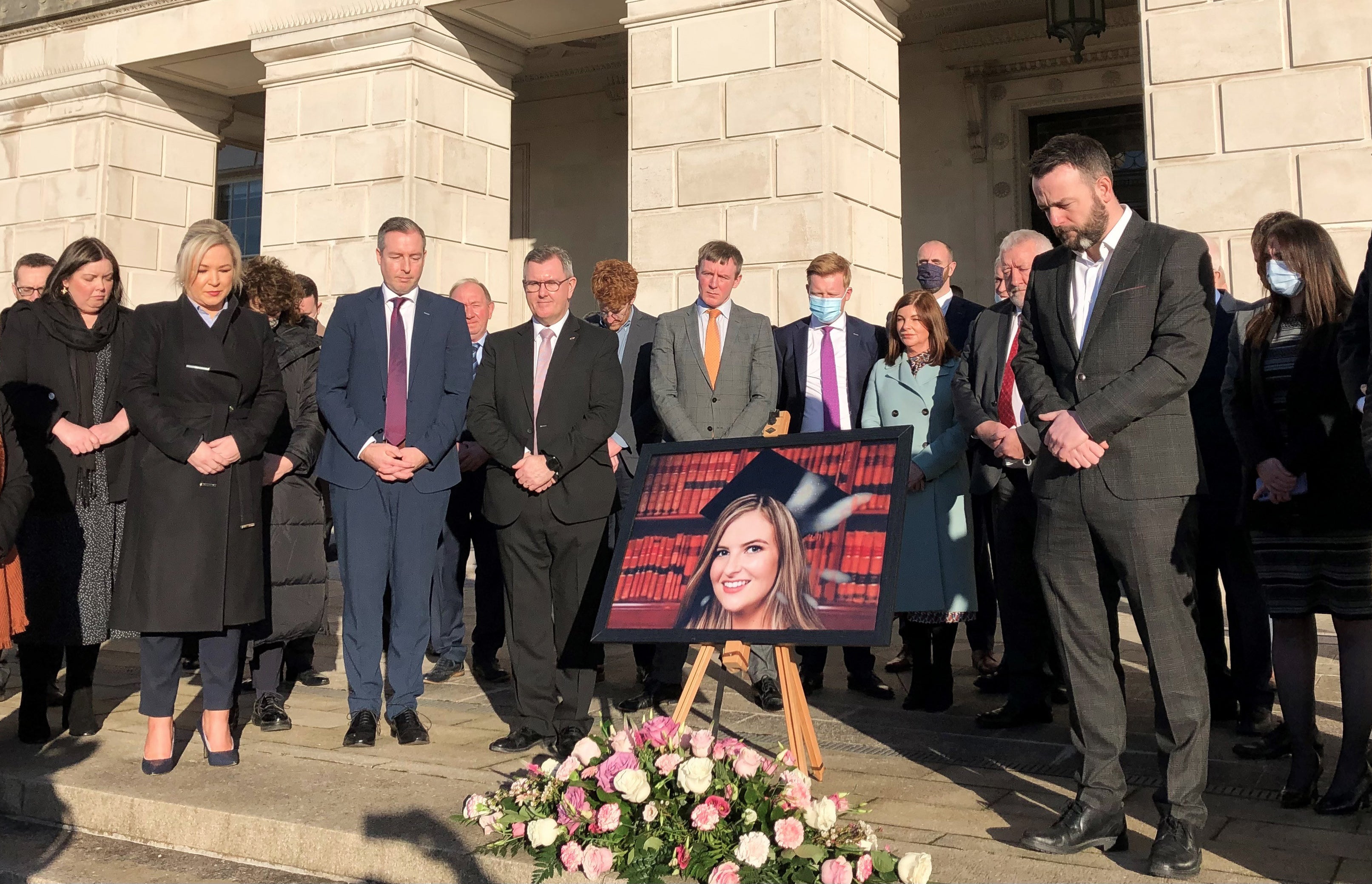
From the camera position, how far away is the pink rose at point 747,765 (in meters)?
3.47

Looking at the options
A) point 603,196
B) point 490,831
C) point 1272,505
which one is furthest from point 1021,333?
point 603,196

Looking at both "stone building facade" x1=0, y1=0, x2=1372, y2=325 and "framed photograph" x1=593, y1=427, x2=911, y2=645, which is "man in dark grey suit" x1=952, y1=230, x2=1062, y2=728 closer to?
"framed photograph" x1=593, y1=427, x2=911, y2=645

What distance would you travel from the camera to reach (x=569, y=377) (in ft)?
17.7

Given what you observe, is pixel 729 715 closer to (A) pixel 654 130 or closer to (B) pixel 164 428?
(B) pixel 164 428

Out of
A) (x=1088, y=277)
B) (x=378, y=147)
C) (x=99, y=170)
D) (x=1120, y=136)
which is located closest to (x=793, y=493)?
(x=1088, y=277)

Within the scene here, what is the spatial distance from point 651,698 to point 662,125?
521 cm

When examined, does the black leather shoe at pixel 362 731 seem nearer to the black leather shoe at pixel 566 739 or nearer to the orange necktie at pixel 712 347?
the black leather shoe at pixel 566 739

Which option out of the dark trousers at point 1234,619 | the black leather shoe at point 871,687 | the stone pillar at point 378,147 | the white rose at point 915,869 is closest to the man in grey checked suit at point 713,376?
the black leather shoe at point 871,687

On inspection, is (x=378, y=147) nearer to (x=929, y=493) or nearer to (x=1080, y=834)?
(x=929, y=493)

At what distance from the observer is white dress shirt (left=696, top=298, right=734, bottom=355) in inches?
239

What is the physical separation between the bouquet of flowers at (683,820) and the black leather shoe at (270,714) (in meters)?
2.16

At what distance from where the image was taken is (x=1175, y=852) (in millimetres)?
3385

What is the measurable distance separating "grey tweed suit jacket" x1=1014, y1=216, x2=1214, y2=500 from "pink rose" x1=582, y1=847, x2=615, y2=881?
5.87ft

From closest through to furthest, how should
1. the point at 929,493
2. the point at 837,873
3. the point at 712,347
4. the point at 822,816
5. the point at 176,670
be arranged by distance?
the point at 837,873
the point at 822,816
the point at 176,670
the point at 929,493
the point at 712,347
